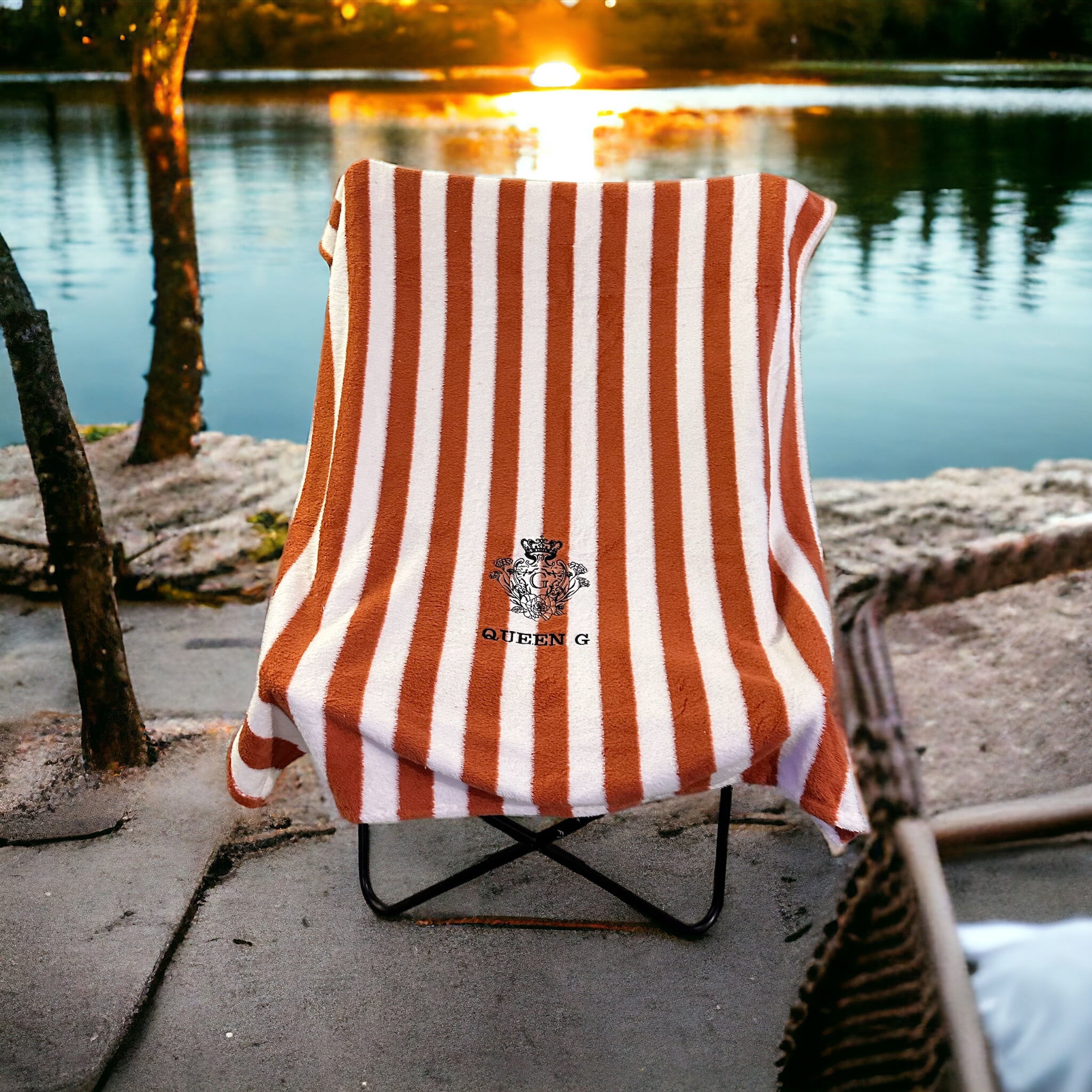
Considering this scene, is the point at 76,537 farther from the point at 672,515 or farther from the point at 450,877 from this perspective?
the point at 672,515

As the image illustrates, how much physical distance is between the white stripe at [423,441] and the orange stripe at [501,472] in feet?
0.32

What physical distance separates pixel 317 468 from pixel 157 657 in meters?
1.12

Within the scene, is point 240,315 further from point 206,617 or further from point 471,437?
point 471,437

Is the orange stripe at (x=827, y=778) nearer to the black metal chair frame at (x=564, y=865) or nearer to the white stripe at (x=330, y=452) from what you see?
the black metal chair frame at (x=564, y=865)

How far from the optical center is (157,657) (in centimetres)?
245

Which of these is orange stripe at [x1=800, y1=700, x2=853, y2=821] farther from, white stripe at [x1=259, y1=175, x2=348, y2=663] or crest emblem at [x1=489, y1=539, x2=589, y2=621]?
white stripe at [x1=259, y1=175, x2=348, y2=663]

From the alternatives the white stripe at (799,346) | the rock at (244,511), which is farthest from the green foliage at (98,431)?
the white stripe at (799,346)

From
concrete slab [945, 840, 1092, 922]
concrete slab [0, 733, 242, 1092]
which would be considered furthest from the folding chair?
concrete slab [945, 840, 1092, 922]

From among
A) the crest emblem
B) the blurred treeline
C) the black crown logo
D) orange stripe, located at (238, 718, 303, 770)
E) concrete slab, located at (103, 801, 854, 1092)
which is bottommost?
concrete slab, located at (103, 801, 854, 1092)

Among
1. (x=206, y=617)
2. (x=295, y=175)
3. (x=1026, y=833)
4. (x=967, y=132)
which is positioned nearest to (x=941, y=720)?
(x=1026, y=833)

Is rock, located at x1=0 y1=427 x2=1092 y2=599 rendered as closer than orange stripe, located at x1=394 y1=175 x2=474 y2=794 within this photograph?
No

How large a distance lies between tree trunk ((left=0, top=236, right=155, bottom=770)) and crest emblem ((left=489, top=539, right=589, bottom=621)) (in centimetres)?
80

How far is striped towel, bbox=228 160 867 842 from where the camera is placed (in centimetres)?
131

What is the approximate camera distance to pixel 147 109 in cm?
261
